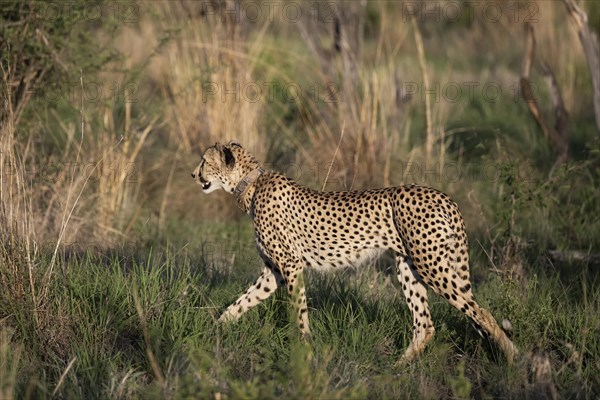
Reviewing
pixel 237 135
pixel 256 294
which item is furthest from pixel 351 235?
pixel 237 135

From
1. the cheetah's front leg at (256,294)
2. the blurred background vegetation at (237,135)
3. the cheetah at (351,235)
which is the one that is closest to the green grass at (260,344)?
the cheetah's front leg at (256,294)

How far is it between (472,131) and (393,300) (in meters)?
4.20

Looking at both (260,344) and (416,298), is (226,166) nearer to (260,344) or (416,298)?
(260,344)

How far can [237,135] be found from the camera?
28.2 ft

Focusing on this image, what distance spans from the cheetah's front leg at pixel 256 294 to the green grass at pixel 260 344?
2.4 inches

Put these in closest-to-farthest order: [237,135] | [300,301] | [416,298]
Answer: [300,301] → [416,298] → [237,135]

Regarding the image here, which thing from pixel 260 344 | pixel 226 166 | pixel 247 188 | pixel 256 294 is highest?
pixel 226 166

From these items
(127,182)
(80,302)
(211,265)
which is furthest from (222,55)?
(80,302)

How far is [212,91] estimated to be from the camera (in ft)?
28.2

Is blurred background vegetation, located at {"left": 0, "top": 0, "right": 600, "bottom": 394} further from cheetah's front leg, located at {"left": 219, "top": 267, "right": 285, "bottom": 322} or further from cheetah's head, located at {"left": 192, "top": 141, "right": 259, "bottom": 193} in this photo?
cheetah's front leg, located at {"left": 219, "top": 267, "right": 285, "bottom": 322}

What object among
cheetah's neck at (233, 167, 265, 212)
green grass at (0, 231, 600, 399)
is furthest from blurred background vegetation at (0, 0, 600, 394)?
cheetah's neck at (233, 167, 265, 212)

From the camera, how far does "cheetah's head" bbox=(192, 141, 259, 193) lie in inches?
227

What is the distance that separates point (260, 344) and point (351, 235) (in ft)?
2.54

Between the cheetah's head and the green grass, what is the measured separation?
601mm
